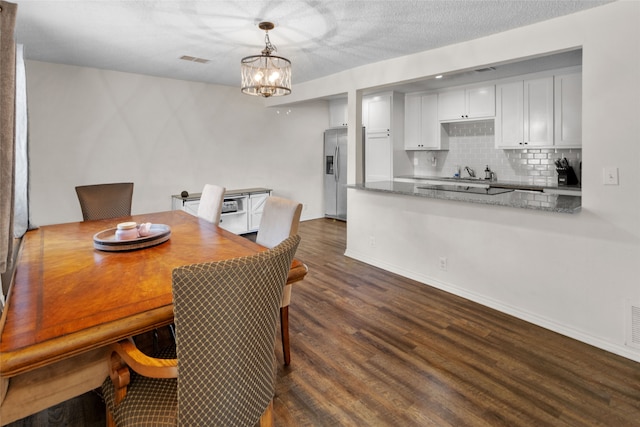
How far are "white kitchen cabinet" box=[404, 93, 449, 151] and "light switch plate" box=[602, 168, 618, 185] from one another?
10.8 ft

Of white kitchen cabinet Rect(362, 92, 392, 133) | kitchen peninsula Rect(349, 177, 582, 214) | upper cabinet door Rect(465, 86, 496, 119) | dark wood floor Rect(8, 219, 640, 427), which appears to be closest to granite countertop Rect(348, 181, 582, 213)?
kitchen peninsula Rect(349, 177, 582, 214)

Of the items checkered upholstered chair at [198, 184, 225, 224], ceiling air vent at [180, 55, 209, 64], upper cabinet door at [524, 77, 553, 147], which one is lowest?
checkered upholstered chair at [198, 184, 225, 224]

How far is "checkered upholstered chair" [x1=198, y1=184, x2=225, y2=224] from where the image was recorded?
3025 millimetres

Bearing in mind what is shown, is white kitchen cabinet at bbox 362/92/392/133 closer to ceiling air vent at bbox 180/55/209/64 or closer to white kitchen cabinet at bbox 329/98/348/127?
white kitchen cabinet at bbox 329/98/348/127

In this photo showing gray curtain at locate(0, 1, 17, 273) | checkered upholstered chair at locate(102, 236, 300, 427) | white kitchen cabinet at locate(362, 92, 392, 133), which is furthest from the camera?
white kitchen cabinet at locate(362, 92, 392, 133)

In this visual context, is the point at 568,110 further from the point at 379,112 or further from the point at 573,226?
the point at 379,112

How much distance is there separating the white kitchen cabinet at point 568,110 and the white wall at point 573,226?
6.46 feet

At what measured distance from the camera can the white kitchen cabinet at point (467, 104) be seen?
4.92 metres

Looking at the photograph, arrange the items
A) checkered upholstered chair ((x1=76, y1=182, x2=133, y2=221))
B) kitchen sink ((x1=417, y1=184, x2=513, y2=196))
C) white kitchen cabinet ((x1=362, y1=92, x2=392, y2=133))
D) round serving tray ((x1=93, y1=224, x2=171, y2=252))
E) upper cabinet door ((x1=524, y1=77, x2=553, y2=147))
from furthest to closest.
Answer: white kitchen cabinet ((x1=362, y1=92, x2=392, y2=133)) → upper cabinet door ((x1=524, y1=77, x2=553, y2=147)) → kitchen sink ((x1=417, y1=184, x2=513, y2=196)) → checkered upholstered chair ((x1=76, y1=182, x2=133, y2=221)) → round serving tray ((x1=93, y1=224, x2=171, y2=252))

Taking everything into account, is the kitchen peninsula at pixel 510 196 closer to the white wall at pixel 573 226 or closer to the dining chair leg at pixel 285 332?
the white wall at pixel 573 226

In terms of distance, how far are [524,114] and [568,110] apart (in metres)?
0.48

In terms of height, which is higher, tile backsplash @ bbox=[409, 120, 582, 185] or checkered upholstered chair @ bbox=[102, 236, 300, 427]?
tile backsplash @ bbox=[409, 120, 582, 185]

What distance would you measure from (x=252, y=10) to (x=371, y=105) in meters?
3.77

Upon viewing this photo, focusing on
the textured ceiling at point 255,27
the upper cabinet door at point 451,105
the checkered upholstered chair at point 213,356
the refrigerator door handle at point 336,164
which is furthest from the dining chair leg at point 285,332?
the refrigerator door handle at point 336,164
